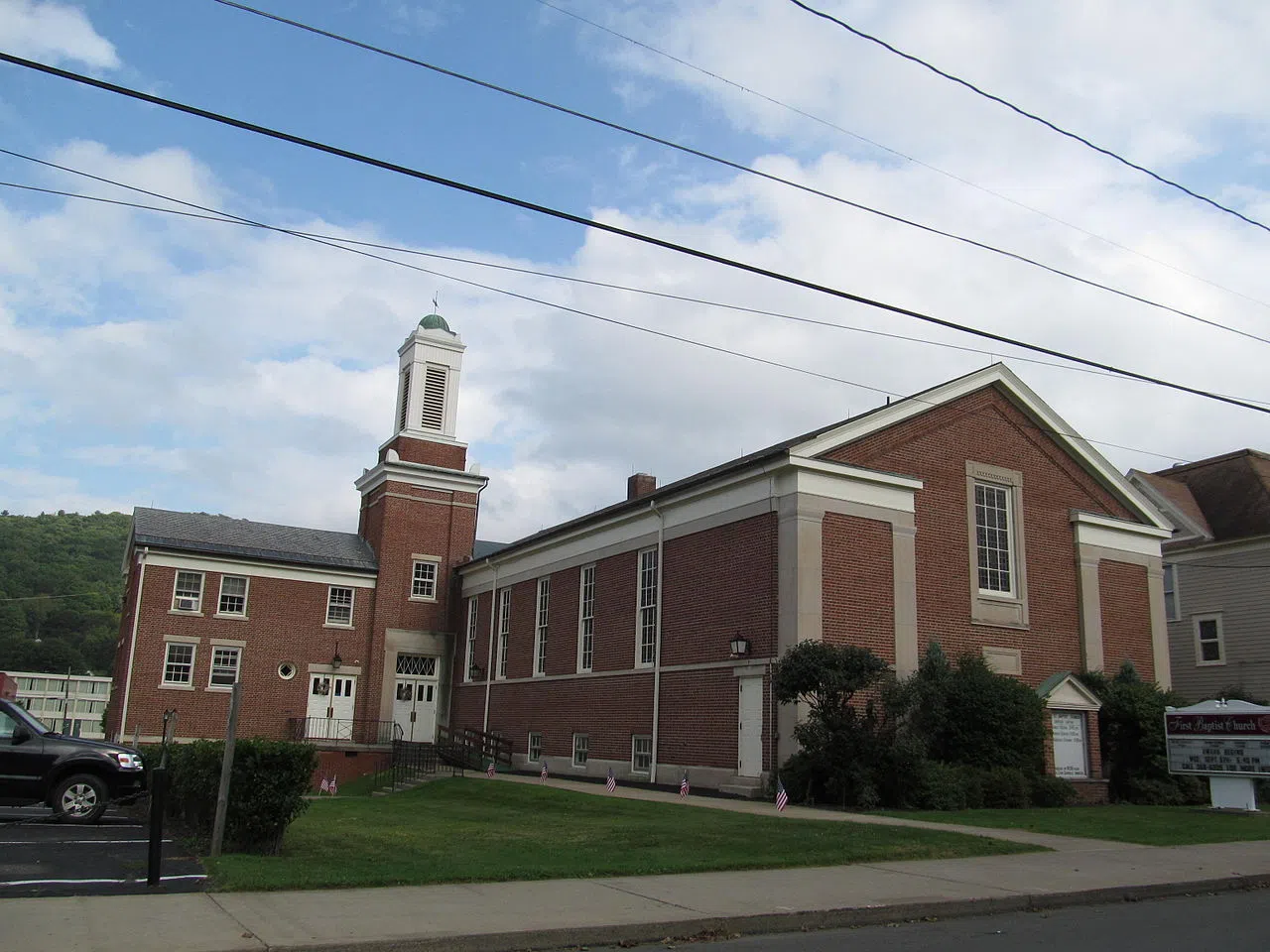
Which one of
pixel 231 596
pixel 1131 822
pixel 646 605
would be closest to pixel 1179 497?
pixel 646 605

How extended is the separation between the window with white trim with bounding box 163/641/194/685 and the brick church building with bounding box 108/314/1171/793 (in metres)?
0.10

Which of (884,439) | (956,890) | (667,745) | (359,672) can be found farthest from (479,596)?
(956,890)

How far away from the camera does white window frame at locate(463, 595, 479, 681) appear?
39.0 m

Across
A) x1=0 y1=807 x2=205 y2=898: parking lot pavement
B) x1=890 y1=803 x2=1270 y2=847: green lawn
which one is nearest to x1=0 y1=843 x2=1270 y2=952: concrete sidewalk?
x1=0 y1=807 x2=205 y2=898: parking lot pavement

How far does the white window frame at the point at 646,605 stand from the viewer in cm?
2788

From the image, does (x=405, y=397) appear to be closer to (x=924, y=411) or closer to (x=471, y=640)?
(x=471, y=640)

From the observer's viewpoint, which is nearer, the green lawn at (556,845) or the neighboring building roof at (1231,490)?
the green lawn at (556,845)

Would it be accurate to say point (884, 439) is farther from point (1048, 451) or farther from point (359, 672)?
point (359, 672)

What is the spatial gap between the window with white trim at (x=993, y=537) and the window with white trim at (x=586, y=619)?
10.8 m

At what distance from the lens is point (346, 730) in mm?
38531

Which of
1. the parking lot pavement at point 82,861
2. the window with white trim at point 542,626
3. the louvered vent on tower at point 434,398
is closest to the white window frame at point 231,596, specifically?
the louvered vent on tower at point 434,398

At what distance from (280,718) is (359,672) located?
312 centimetres

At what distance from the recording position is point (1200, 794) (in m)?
24.8

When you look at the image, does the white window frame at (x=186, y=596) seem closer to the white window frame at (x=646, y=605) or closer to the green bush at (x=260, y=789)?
the white window frame at (x=646, y=605)
